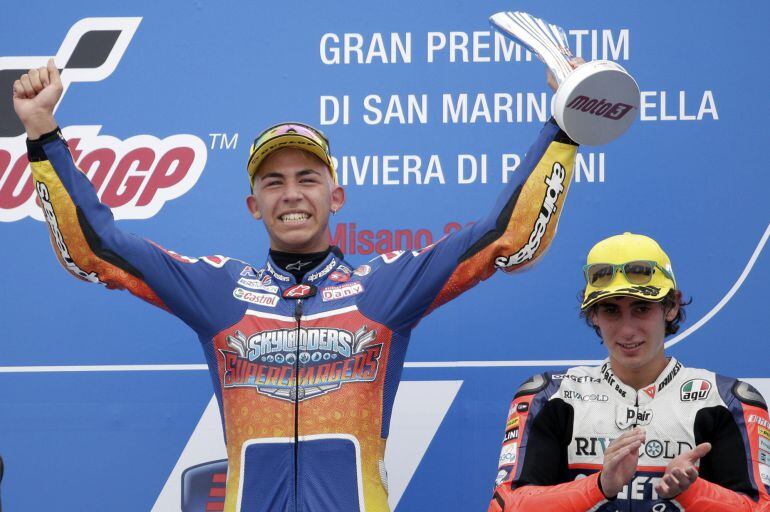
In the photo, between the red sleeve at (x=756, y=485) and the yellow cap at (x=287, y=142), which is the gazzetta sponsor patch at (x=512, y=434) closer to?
the red sleeve at (x=756, y=485)

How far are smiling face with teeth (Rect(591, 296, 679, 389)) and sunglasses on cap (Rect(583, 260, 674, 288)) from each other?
0.04 metres

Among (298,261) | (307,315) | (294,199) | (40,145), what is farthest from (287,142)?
(40,145)

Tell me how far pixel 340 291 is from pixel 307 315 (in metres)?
0.09

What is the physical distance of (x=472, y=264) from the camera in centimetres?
215

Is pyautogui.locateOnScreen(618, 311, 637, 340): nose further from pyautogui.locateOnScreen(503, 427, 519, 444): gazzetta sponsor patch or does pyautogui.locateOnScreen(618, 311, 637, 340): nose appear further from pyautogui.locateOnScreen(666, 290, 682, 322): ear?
pyautogui.locateOnScreen(503, 427, 519, 444): gazzetta sponsor patch

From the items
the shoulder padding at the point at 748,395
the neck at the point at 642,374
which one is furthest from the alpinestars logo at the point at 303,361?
the shoulder padding at the point at 748,395

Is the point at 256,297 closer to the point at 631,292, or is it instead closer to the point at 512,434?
the point at 512,434

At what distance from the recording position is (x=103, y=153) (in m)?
2.92

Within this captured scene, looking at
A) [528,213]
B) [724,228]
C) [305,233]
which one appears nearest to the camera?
[528,213]

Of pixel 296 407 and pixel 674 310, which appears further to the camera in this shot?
pixel 674 310

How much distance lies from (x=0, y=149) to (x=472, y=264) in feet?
4.81

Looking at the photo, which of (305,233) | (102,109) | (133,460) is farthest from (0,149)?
(305,233)

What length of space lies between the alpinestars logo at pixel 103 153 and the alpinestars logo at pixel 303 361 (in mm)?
856

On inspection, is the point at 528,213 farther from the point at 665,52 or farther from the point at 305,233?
the point at 665,52
